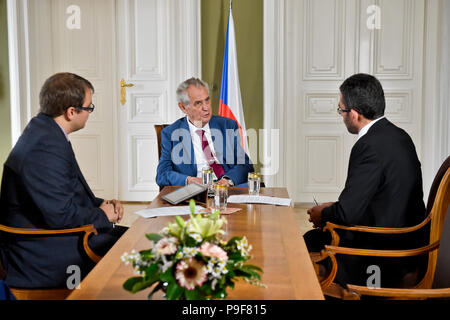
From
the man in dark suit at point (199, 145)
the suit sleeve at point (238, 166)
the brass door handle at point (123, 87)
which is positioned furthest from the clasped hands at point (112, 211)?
the brass door handle at point (123, 87)

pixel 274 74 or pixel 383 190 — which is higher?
pixel 274 74

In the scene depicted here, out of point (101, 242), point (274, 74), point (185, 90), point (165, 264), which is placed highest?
point (274, 74)

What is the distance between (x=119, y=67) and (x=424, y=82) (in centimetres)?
328

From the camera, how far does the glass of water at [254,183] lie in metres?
2.60

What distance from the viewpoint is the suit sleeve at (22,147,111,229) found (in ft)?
7.00

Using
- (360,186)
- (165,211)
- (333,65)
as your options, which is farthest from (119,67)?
(360,186)

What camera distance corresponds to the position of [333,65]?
5.38 m

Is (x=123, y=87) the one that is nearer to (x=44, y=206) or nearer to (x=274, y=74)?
(x=274, y=74)

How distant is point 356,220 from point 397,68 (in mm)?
3529

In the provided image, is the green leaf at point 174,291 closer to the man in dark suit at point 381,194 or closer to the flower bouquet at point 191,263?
the flower bouquet at point 191,263

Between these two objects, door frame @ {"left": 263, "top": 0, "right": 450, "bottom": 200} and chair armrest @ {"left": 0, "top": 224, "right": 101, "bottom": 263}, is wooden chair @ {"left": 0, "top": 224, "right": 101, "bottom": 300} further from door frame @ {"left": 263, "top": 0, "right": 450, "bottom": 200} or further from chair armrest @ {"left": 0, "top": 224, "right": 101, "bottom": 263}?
→ door frame @ {"left": 263, "top": 0, "right": 450, "bottom": 200}

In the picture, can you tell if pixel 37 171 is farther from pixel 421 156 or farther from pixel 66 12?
pixel 421 156

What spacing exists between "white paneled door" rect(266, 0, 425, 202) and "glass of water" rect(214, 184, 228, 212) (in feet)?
10.3
